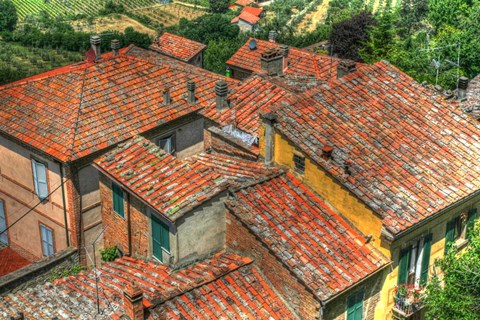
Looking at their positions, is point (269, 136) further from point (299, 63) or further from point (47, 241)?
point (299, 63)

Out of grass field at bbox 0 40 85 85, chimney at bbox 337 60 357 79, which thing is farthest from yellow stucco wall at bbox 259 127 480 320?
grass field at bbox 0 40 85 85

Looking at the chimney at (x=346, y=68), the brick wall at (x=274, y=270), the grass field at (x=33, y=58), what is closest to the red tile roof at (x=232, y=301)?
the brick wall at (x=274, y=270)

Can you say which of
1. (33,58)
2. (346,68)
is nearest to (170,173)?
(346,68)

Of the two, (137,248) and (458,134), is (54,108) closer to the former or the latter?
(137,248)

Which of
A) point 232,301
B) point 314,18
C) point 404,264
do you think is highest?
point 404,264

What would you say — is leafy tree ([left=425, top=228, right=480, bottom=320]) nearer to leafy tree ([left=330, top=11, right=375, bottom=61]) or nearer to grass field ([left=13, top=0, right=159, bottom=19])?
leafy tree ([left=330, top=11, right=375, bottom=61])

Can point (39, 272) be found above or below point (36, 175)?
below

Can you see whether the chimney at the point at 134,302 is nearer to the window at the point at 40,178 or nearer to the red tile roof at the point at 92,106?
the red tile roof at the point at 92,106
